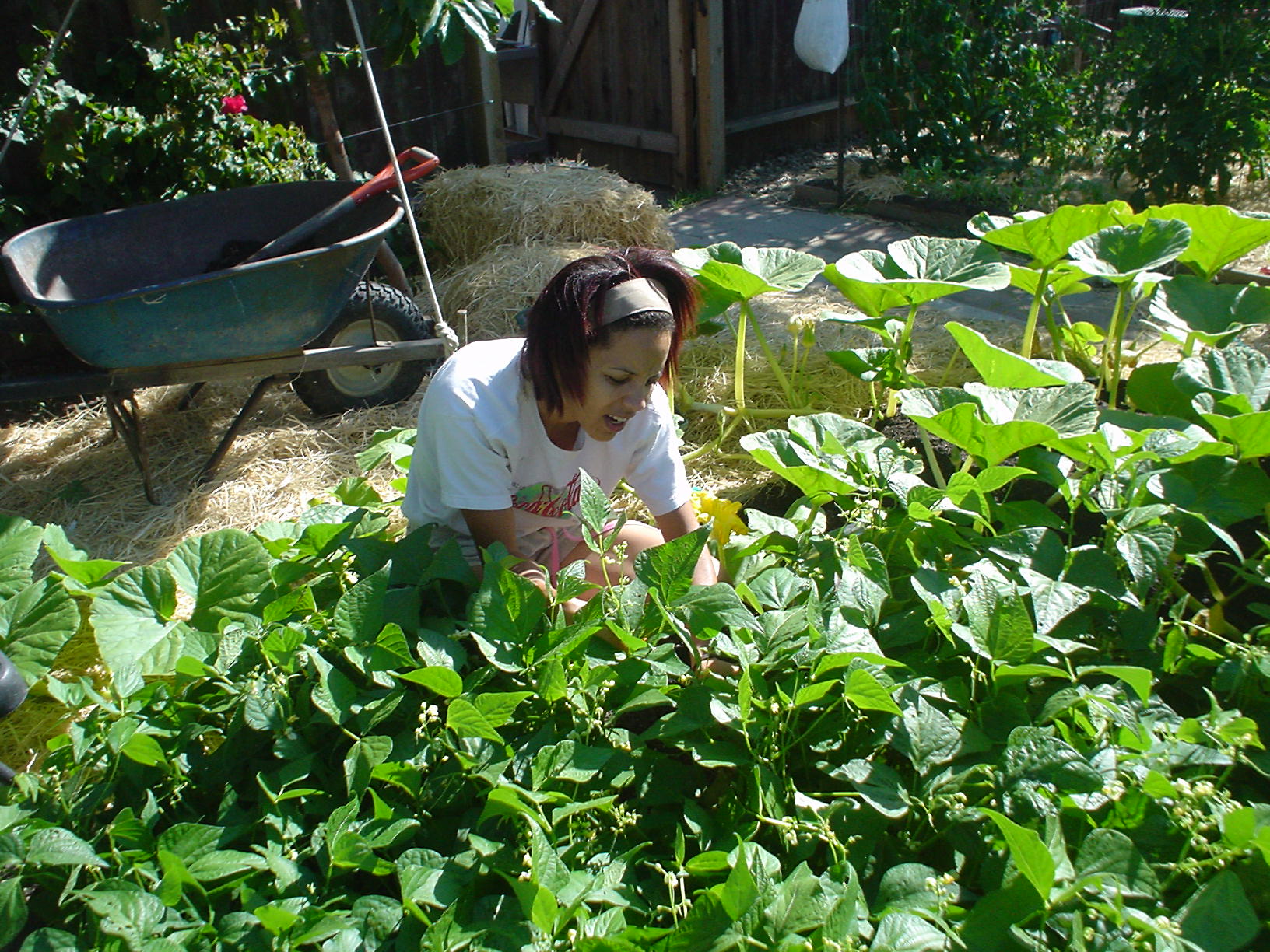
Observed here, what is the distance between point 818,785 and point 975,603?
34 cm

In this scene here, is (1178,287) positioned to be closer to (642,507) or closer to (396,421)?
(642,507)

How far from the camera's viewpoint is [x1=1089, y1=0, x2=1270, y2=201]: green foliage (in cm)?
544

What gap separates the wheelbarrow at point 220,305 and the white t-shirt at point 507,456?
122 cm

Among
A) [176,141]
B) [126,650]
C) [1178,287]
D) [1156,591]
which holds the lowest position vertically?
[1156,591]

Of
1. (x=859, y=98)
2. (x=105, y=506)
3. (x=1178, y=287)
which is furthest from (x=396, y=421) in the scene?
(x=859, y=98)

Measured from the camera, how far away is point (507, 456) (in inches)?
77.8

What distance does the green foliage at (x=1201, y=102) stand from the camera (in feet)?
17.8

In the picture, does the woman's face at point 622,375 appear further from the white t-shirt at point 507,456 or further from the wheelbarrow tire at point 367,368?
the wheelbarrow tire at point 367,368

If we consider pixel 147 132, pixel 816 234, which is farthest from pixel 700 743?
pixel 816 234

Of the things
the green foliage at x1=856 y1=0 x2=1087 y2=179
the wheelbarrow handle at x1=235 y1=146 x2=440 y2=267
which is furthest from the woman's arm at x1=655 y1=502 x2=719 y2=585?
the green foliage at x1=856 y1=0 x2=1087 y2=179

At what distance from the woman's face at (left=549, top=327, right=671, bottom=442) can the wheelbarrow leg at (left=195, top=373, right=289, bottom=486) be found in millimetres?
1685

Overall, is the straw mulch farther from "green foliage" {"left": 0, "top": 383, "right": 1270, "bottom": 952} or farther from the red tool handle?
"green foliage" {"left": 0, "top": 383, "right": 1270, "bottom": 952}

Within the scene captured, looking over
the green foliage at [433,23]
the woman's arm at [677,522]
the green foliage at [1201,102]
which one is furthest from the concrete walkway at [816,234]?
the woman's arm at [677,522]

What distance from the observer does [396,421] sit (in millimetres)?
3559
